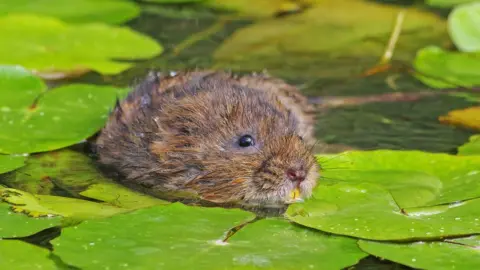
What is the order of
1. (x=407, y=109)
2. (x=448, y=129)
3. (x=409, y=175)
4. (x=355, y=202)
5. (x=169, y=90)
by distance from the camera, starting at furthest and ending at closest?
1. (x=407, y=109)
2. (x=448, y=129)
3. (x=169, y=90)
4. (x=409, y=175)
5. (x=355, y=202)

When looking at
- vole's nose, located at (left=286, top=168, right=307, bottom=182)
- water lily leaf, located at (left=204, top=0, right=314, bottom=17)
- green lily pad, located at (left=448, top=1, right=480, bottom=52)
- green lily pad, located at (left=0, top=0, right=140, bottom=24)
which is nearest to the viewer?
vole's nose, located at (left=286, top=168, right=307, bottom=182)

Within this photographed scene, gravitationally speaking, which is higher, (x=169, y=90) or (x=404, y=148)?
(x=169, y=90)

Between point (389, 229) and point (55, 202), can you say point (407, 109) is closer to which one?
point (389, 229)

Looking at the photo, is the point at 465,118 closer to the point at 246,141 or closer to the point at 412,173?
the point at 412,173

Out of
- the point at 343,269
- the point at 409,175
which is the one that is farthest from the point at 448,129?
the point at 343,269

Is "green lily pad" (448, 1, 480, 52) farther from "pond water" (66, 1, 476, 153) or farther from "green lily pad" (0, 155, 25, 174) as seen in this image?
"green lily pad" (0, 155, 25, 174)

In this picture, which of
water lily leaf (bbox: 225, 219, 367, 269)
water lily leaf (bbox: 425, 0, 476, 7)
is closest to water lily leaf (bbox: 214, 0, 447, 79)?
water lily leaf (bbox: 425, 0, 476, 7)

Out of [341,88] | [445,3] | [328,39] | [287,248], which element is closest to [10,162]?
[287,248]
